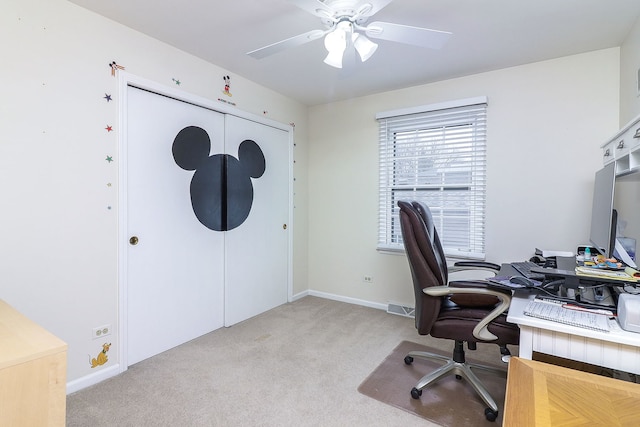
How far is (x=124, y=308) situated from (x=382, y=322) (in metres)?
2.28

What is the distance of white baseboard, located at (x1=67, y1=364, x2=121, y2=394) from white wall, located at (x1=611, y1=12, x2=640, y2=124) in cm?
388

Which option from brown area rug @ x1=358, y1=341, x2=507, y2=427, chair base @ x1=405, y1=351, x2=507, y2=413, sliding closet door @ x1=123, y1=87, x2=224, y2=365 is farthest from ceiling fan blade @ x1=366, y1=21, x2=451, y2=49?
brown area rug @ x1=358, y1=341, x2=507, y2=427

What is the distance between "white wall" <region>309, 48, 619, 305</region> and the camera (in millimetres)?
2607

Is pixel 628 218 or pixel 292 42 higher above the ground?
pixel 292 42

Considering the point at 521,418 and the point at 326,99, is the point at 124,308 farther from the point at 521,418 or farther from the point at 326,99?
the point at 326,99

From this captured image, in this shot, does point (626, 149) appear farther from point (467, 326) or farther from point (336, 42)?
Answer: point (336, 42)

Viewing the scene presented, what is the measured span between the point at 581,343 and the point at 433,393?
1.08m

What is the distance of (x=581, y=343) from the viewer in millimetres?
1192

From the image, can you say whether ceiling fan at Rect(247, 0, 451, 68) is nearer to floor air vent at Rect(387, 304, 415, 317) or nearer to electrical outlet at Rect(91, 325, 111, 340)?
electrical outlet at Rect(91, 325, 111, 340)

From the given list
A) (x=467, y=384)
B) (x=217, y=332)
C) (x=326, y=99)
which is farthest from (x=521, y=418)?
(x=326, y=99)

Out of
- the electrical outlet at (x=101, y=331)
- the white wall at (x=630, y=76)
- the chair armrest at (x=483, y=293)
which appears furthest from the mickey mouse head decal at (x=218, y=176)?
the white wall at (x=630, y=76)

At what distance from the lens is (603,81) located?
100 inches

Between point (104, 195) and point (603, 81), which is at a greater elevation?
point (603, 81)

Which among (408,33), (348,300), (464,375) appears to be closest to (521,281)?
(464,375)
